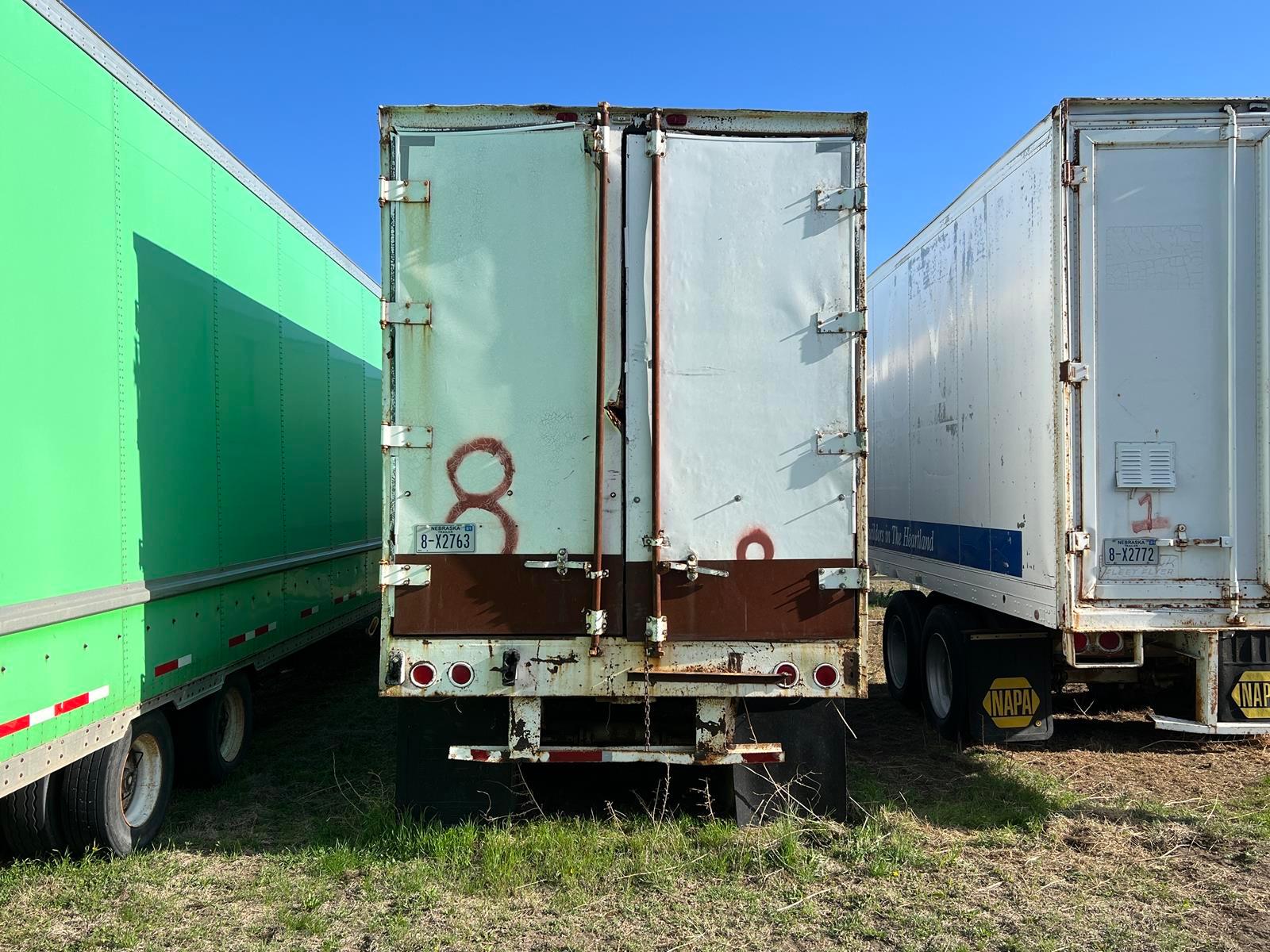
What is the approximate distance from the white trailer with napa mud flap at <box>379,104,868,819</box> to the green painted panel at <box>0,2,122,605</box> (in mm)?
1401

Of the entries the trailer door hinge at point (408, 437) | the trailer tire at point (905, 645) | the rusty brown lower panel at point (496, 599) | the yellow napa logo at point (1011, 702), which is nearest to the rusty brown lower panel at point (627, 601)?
the rusty brown lower panel at point (496, 599)

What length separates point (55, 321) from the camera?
14.7ft

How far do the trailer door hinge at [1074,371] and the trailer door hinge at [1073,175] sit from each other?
3.37ft

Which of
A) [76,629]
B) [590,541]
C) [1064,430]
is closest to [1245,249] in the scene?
[1064,430]

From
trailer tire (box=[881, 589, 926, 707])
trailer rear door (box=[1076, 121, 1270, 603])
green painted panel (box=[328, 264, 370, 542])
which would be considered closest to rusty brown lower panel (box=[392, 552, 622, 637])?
trailer rear door (box=[1076, 121, 1270, 603])

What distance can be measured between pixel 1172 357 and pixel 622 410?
3265 mm

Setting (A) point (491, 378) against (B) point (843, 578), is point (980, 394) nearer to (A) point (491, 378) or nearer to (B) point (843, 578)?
(B) point (843, 578)

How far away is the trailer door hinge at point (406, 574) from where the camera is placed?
4.89 meters

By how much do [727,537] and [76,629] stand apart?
10.3 feet

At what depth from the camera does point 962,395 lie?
7.48 meters

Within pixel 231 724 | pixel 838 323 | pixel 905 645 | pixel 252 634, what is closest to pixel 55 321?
pixel 252 634

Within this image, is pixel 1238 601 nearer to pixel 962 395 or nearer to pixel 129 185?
pixel 962 395

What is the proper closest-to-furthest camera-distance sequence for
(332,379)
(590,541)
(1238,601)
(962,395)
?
(590,541) < (1238,601) < (962,395) < (332,379)

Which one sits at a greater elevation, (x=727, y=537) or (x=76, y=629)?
(x=727, y=537)
